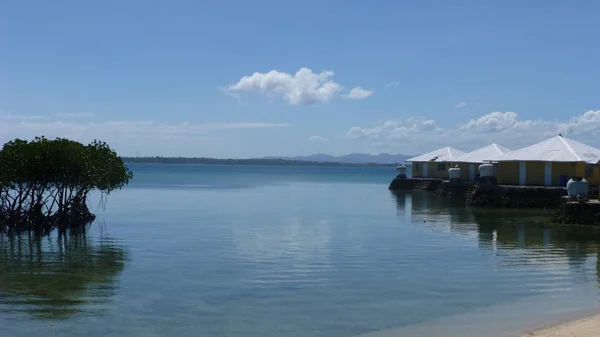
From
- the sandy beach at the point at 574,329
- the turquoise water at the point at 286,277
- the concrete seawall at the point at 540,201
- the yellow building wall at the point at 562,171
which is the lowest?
the turquoise water at the point at 286,277

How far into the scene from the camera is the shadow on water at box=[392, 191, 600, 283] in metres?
21.1

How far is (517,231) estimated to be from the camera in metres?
27.5

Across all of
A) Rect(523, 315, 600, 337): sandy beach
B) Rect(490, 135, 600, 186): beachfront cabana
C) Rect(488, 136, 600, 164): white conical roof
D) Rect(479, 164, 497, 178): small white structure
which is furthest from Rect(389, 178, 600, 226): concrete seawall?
Rect(523, 315, 600, 337): sandy beach

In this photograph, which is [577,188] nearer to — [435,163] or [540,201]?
[540,201]

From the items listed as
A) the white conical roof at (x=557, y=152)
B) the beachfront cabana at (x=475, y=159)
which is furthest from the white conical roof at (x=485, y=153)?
the white conical roof at (x=557, y=152)

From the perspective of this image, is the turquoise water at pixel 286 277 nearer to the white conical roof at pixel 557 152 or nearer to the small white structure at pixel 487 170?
the white conical roof at pixel 557 152

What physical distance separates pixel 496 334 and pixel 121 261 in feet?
39.1

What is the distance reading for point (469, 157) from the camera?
180 ft

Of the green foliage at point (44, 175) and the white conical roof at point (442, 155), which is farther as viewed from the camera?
the white conical roof at point (442, 155)

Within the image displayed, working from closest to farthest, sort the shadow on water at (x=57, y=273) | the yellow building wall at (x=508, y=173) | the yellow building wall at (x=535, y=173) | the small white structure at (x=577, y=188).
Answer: the shadow on water at (x=57, y=273) → the small white structure at (x=577, y=188) → the yellow building wall at (x=535, y=173) → the yellow building wall at (x=508, y=173)

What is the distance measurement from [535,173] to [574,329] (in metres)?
30.8

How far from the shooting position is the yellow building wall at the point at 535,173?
40.0m

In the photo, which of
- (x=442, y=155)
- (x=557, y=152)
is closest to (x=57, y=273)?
(x=557, y=152)

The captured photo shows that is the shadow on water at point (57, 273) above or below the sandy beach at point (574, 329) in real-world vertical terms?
below
